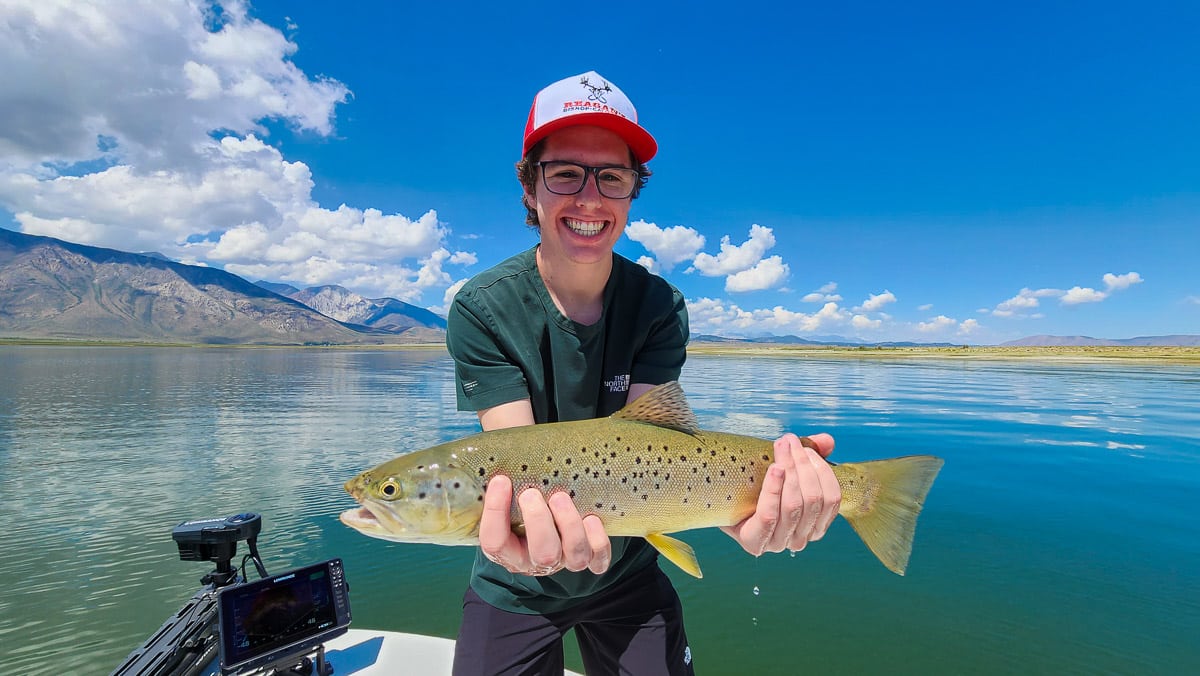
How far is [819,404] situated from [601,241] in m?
27.4

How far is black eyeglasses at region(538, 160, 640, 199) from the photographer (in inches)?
129

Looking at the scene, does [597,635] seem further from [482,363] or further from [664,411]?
[482,363]

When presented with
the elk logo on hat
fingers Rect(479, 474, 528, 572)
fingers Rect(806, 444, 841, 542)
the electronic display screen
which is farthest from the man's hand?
the electronic display screen

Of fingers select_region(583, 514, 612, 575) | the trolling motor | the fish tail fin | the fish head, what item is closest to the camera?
fingers select_region(583, 514, 612, 575)

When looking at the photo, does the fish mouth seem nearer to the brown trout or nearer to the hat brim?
the brown trout

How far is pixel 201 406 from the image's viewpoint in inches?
1085

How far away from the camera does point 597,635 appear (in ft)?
11.9

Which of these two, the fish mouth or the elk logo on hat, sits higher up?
the elk logo on hat

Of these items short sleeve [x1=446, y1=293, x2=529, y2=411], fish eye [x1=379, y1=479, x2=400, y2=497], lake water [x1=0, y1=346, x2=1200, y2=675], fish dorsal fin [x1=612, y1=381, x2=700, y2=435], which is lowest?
lake water [x1=0, y1=346, x2=1200, y2=675]

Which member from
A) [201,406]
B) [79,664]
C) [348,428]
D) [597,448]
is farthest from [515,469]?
[201,406]

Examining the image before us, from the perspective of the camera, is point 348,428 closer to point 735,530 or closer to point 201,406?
point 201,406

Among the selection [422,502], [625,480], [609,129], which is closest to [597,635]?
[625,480]

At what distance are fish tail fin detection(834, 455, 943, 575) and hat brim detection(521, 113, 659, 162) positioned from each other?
2345mm

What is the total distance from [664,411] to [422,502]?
1494mm
